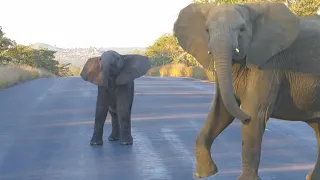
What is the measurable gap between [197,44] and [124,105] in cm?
557

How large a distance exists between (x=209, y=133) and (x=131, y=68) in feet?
18.7

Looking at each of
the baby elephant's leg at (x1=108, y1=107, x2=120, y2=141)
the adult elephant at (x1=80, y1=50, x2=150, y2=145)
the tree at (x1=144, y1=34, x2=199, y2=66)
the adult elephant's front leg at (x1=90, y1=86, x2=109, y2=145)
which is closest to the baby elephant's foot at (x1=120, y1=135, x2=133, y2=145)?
the adult elephant at (x1=80, y1=50, x2=150, y2=145)

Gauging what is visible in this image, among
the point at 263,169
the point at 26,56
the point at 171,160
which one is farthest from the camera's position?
the point at 26,56

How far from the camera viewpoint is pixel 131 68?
512 inches

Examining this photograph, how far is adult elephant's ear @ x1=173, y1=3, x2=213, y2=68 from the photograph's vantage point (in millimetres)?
6914

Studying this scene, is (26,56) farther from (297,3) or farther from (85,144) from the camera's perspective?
(85,144)

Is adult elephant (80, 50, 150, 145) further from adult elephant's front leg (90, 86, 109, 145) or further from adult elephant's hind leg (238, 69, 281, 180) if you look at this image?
adult elephant's hind leg (238, 69, 281, 180)

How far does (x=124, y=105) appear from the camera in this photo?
12.4 meters

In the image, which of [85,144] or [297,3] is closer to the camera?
[85,144]

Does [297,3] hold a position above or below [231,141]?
above

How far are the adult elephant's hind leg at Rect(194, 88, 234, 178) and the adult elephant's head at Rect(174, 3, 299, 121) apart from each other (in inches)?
26.1

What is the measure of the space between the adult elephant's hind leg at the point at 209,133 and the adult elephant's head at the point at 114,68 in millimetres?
4791

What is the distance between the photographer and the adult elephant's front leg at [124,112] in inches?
480

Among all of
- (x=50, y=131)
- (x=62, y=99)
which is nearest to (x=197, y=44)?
(x=50, y=131)
